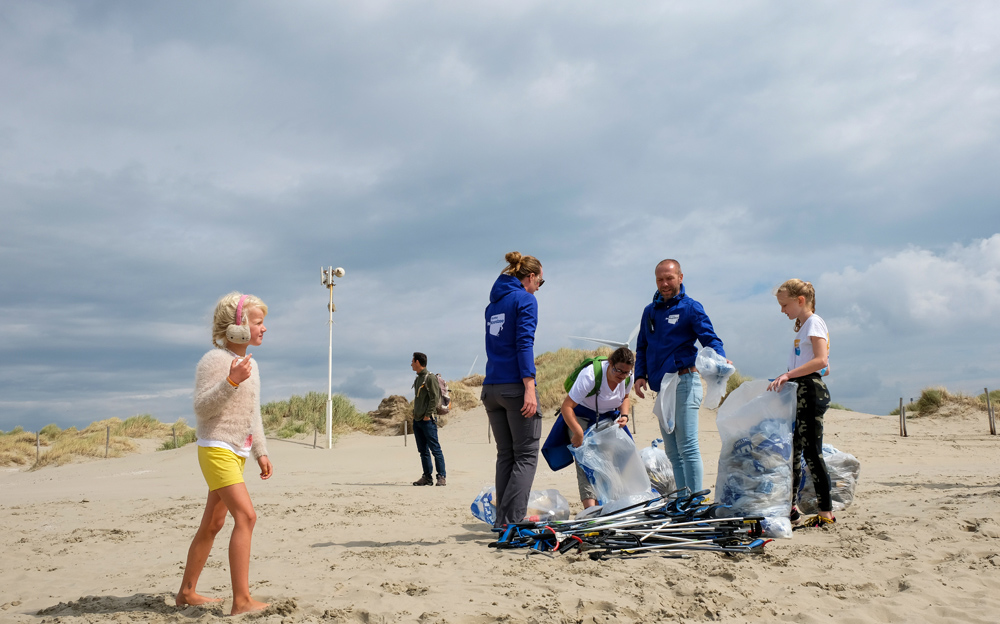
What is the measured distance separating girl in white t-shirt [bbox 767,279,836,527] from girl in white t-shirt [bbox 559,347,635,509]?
1.06m

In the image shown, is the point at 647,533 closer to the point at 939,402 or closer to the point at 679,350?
the point at 679,350

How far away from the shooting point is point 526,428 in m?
4.30

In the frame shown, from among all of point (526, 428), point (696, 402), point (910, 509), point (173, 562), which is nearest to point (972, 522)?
point (910, 509)

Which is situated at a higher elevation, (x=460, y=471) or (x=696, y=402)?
(x=696, y=402)

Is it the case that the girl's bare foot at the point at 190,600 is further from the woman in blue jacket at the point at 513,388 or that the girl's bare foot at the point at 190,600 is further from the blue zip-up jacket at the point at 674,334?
the blue zip-up jacket at the point at 674,334

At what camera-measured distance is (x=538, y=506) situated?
498cm

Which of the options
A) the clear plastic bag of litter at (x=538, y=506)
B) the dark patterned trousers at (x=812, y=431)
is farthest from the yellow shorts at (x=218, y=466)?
the dark patterned trousers at (x=812, y=431)

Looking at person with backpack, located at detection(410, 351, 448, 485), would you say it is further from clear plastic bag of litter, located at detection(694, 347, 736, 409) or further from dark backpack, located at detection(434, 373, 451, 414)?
clear plastic bag of litter, located at detection(694, 347, 736, 409)

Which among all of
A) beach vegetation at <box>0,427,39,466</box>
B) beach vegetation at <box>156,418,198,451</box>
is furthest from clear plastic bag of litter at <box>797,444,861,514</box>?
beach vegetation at <box>0,427,39,466</box>

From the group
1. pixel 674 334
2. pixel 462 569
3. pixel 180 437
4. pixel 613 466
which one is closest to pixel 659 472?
pixel 613 466

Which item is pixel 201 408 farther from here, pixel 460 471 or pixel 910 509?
pixel 460 471

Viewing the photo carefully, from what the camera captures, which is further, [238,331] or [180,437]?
[180,437]

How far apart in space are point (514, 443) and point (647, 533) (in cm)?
100

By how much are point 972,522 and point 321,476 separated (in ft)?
31.6
